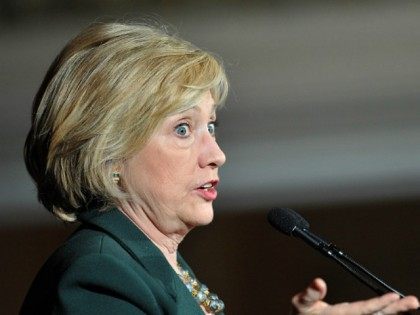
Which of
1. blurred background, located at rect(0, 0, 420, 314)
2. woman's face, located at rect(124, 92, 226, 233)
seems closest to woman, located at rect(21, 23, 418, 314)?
woman's face, located at rect(124, 92, 226, 233)

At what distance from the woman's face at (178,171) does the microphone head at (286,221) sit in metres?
0.11

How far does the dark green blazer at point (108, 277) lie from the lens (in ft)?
5.49

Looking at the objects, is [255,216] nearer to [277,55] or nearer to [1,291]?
[277,55]

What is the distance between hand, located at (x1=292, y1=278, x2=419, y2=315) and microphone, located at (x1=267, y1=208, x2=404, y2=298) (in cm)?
6

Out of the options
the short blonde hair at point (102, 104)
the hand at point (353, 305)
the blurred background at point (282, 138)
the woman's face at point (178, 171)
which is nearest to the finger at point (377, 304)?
the hand at point (353, 305)

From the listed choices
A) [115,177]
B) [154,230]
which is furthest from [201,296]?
[115,177]

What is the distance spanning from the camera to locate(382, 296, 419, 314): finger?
1.60 metres

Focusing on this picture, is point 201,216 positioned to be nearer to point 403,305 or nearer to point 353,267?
point 353,267

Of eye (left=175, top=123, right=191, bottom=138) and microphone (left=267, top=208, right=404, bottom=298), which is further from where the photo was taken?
eye (left=175, top=123, right=191, bottom=138)

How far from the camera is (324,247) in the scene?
70.4 inches

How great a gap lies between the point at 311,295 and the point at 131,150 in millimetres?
381

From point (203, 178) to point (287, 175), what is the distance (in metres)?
1.82

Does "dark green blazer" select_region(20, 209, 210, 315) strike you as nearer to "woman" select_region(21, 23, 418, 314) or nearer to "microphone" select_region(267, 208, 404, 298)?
"woman" select_region(21, 23, 418, 314)

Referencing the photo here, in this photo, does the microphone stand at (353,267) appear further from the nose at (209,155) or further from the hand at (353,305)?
the nose at (209,155)
